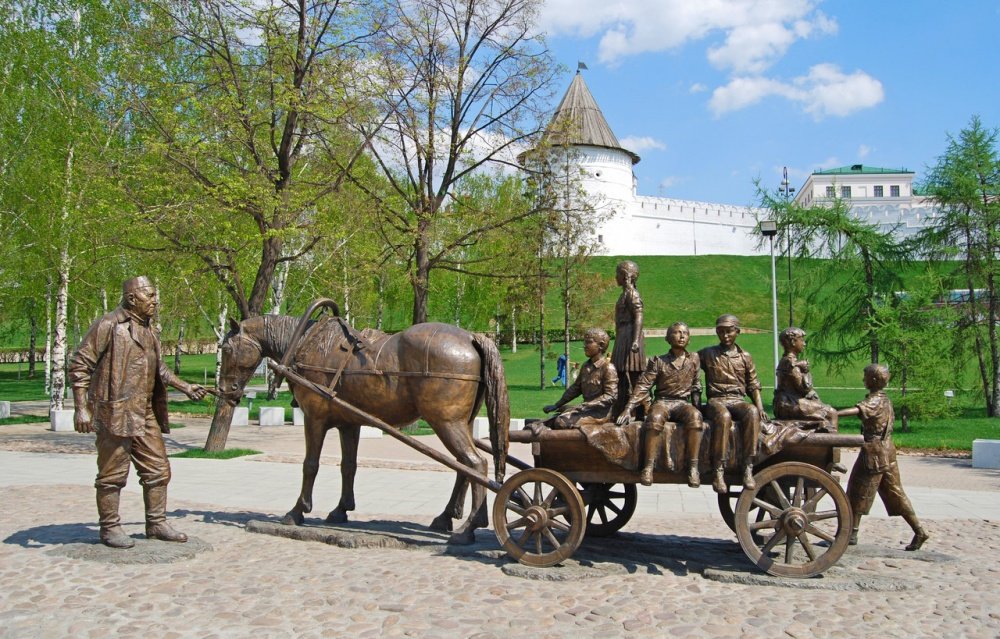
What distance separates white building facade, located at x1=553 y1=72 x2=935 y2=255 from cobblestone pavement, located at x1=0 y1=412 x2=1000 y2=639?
65213mm

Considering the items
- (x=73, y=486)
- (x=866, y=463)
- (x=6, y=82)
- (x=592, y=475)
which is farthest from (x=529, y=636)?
(x=6, y=82)

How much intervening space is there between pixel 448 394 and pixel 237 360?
2.09 metres

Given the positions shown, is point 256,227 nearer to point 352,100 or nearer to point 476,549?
point 352,100

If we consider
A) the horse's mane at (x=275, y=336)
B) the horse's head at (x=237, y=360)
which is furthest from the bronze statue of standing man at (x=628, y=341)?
the horse's head at (x=237, y=360)

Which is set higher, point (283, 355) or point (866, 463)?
point (283, 355)

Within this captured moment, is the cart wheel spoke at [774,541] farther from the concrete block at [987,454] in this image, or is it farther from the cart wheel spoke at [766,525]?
the concrete block at [987,454]

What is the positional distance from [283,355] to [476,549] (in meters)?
2.59

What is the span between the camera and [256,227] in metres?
16.1

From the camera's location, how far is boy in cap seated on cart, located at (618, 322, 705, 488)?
596cm

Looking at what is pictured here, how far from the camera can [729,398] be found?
6.32 metres

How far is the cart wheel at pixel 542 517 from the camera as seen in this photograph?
613cm

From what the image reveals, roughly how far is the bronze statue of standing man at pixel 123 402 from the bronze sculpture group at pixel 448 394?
0.01m

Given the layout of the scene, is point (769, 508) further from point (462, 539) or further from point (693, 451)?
point (462, 539)

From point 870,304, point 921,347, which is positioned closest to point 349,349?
point 921,347
